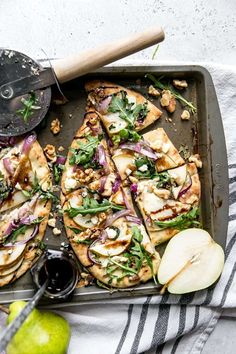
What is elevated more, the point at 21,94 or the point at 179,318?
the point at 21,94

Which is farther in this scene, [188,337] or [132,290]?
[188,337]

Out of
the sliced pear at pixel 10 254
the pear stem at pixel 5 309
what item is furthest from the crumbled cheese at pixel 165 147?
the pear stem at pixel 5 309

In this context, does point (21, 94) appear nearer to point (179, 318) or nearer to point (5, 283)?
point (5, 283)

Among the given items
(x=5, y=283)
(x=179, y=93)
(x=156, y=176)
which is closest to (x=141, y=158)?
(x=156, y=176)

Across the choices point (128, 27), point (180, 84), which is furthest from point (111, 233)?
point (128, 27)

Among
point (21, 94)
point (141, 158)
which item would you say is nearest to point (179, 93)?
point (141, 158)

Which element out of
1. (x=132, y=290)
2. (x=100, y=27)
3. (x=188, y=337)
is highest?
(x=100, y=27)
